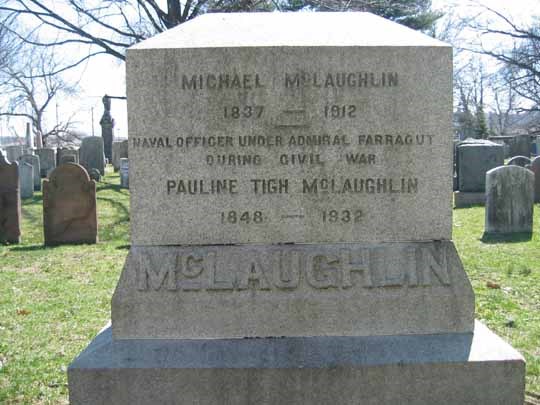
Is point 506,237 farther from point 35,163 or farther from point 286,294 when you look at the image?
point 35,163

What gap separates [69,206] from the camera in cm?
1054

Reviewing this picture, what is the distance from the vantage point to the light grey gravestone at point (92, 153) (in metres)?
24.2

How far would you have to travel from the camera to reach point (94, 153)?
24.4 m

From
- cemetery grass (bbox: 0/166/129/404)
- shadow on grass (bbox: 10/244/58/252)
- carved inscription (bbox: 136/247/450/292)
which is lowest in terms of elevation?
cemetery grass (bbox: 0/166/129/404)

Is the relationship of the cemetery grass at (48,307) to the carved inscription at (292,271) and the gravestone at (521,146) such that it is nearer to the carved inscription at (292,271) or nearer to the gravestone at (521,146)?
the carved inscription at (292,271)

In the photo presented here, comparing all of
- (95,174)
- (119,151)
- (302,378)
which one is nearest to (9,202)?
(302,378)

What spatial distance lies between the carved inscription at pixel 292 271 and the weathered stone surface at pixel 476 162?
11.9 meters

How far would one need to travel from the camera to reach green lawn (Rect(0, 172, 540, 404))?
4391 mm

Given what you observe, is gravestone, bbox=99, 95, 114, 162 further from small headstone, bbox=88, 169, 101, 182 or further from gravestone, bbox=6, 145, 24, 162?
small headstone, bbox=88, 169, 101, 182

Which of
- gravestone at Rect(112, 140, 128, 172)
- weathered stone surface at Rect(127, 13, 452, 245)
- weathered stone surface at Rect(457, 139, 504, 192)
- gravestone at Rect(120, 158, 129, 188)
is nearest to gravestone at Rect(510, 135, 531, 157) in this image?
weathered stone surface at Rect(457, 139, 504, 192)

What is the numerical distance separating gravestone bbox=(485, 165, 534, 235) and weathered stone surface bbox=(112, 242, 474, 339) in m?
7.30

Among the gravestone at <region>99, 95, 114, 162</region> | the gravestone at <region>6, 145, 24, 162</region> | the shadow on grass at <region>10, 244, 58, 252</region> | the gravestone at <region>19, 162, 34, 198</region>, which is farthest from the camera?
the gravestone at <region>99, 95, 114, 162</region>

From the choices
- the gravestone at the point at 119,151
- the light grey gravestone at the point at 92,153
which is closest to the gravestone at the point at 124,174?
the light grey gravestone at the point at 92,153

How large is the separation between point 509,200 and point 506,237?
642mm
